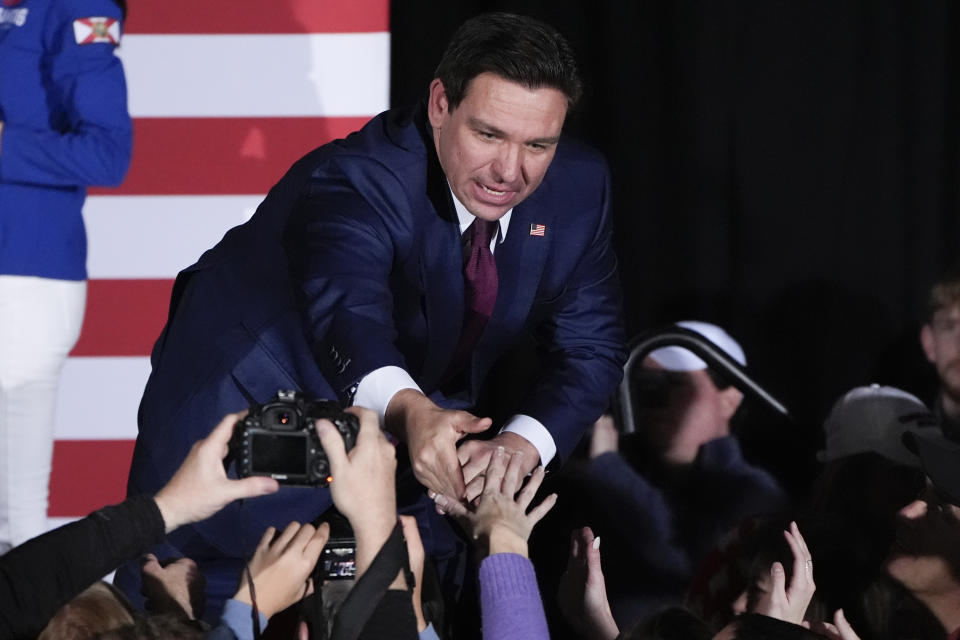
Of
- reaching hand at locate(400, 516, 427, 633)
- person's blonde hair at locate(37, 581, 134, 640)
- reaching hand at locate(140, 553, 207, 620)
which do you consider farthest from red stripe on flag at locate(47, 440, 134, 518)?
reaching hand at locate(400, 516, 427, 633)

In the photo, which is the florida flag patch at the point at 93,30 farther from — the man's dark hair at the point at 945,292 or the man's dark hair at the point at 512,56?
the man's dark hair at the point at 945,292

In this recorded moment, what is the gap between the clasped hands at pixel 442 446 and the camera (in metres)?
1.45

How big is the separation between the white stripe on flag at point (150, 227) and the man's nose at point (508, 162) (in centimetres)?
112

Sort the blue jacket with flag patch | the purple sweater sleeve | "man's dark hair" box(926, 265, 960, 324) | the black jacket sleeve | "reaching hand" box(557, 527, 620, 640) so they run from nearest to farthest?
the black jacket sleeve → the purple sweater sleeve → "reaching hand" box(557, 527, 620, 640) → the blue jacket with flag patch → "man's dark hair" box(926, 265, 960, 324)

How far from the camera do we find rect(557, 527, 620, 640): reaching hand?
1.79 meters

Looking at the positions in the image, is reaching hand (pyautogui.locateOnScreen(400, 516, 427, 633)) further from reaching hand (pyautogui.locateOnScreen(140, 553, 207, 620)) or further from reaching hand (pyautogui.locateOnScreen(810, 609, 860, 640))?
reaching hand (pyautogui.locateOnScreen(810, 609, 860, 640))

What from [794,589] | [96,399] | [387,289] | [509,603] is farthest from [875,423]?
[96,399]

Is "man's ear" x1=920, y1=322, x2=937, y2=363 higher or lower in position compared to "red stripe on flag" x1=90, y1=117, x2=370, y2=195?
lower

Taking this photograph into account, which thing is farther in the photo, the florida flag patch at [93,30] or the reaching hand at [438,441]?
the florida flag patch at [93,30]

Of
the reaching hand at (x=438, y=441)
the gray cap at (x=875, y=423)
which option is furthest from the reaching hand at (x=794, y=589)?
the gray cap at (x=875, y=423)

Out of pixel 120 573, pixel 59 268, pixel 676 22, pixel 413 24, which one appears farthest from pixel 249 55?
pixel 120 573

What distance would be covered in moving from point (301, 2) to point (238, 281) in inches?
38.5

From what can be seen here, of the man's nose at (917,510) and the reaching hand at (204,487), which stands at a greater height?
the reaching hand at (204,487)

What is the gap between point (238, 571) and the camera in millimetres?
2035
